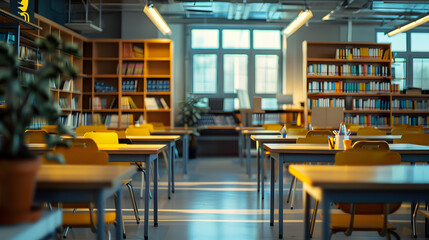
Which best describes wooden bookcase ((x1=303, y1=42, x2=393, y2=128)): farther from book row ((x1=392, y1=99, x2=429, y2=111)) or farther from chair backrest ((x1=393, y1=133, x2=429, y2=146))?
chair backrest ((x1=393, y1=133, x2=429, y2=146))

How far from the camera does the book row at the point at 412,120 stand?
9.61 m

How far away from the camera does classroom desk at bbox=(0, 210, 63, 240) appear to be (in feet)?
3.89

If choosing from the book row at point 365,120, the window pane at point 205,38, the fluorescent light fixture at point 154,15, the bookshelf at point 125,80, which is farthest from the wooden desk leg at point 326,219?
the window pane at point 205,38

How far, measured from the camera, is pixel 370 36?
34.7ft

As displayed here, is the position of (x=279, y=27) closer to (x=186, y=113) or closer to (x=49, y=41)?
(x=186, y=113)

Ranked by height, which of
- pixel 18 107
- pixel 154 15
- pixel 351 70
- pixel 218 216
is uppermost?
pixel 154 15

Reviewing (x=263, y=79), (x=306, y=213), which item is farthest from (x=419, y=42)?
(x=306, y=213)

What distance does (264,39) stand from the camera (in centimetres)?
1114

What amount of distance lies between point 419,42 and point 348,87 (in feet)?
10.6

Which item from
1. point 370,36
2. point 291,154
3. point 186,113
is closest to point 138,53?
point 186,113

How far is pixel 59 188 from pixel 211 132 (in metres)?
9.13

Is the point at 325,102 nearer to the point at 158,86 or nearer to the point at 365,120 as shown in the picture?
the point at 365,120

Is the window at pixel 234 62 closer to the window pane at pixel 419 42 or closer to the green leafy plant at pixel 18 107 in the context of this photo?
the window pane at pixel 419 42

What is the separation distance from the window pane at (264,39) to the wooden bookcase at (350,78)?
5.55ft
